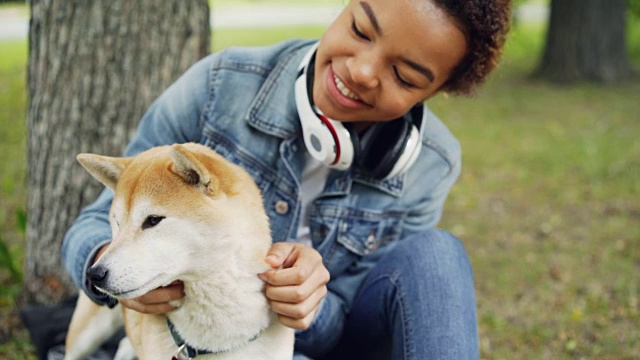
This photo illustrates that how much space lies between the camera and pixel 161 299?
1.88m

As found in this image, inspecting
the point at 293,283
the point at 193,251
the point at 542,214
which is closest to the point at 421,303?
the point at 293,283

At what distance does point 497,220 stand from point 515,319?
1480mm

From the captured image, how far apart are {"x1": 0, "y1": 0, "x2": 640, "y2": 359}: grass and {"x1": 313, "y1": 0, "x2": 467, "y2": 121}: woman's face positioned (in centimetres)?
51

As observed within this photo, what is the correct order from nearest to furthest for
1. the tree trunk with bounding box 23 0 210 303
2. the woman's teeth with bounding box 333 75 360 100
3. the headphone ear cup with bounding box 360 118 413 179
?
the woman's teeth with bounding box 333 75 360 100, the headphone ear cup with bounding box 360 118 413 179, the tree trunk with bounding box 23 0 210 303

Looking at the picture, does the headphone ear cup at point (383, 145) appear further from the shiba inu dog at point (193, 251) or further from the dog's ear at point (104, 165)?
the dog's ear at point (104, 165)

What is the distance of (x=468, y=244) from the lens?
4.80m

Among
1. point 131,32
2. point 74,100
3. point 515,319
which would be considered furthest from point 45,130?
point 515,319

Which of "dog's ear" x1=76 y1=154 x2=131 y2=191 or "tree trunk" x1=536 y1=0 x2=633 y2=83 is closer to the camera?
"dog's ear" x1=76 y1=154 x2=131 y2=191

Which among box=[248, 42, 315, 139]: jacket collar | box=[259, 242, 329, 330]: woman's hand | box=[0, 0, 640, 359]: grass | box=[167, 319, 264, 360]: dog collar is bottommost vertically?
box=[0, 0, 640, 359]: grass

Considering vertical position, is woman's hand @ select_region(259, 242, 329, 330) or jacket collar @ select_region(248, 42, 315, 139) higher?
jacket collar @ select_region(248, 42, 315, 139)

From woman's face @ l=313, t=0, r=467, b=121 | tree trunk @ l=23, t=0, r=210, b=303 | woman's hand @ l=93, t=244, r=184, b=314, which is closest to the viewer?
woman's hand @ l=93, t=244, r=184, b=314

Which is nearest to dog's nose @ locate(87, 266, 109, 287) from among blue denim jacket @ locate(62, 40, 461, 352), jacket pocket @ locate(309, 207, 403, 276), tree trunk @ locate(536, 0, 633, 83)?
blue denim jacket @ locate(62, 40, 461, 352)

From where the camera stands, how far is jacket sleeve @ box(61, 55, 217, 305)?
2.20m

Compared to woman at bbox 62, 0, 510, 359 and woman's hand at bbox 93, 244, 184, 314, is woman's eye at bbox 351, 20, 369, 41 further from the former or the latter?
woman's hand at bbox 93, 244, 184, 314
